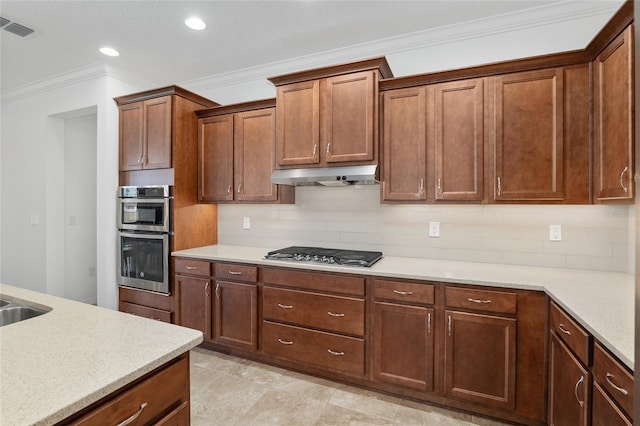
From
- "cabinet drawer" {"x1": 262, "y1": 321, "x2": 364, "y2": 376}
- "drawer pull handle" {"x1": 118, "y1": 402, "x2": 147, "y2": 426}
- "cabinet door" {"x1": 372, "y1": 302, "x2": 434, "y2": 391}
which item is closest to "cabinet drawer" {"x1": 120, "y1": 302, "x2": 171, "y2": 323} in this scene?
"cabinet drawer" {"x1": 262, "y1": 321, "x2": 364, "y2": 376}

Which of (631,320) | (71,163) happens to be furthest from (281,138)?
(71,163)

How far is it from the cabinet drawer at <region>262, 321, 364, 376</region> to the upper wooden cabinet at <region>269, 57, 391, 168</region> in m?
1.39

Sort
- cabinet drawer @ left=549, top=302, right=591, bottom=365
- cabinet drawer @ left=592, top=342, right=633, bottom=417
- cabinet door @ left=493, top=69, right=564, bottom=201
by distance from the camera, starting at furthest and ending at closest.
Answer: cabinet door @ left=493, top=69, right=564, bottom=201, cabinet drawer @ left=549, top=302, right=591, bottom=365, cabinet drawer @ left=592, top=342, right=633, bottom=417

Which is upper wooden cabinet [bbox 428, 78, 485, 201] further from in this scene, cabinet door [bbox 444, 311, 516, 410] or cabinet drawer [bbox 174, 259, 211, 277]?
cabinet drawer [bbox 174, 259, 211, 277]

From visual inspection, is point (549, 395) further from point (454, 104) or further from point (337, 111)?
point (337, 111)

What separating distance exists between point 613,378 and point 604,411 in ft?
0.56

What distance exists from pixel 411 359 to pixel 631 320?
49.0 inches

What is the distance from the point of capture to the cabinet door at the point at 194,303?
116 inches

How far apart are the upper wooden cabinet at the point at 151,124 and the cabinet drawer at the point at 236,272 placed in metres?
1.16

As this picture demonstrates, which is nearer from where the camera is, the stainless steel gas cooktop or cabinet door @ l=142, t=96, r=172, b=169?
the stainless steel gas cooktop

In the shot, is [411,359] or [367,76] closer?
[411,359]

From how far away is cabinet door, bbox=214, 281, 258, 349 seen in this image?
2752 millimetres

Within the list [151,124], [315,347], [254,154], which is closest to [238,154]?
[254,154]

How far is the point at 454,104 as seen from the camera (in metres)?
2.39
